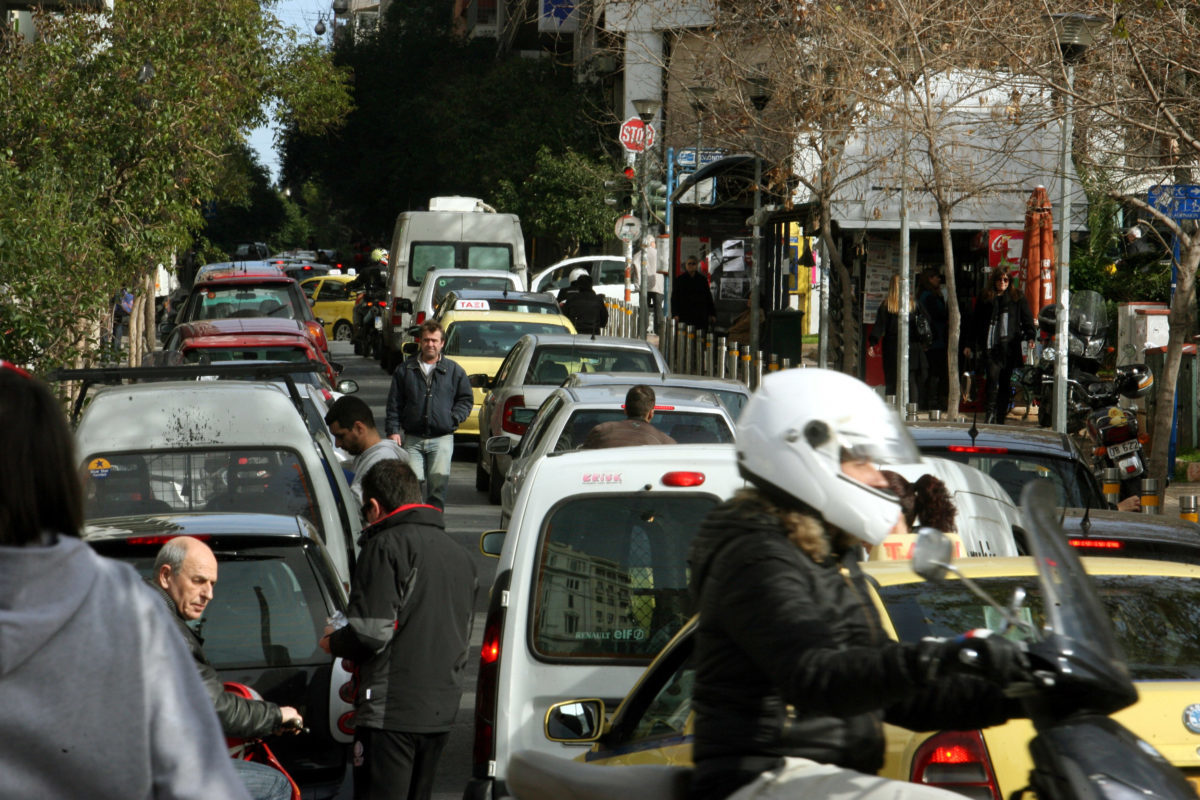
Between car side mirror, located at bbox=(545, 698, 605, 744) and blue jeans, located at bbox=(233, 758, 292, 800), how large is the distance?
0.86 metres

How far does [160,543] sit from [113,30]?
43.5 ft

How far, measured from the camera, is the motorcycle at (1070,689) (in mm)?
2666

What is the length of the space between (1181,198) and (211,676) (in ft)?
31.2

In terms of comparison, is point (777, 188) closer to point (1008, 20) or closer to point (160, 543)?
point (1008, 20)

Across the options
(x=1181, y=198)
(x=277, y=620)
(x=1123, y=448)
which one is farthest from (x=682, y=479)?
(x=1123, y=448)

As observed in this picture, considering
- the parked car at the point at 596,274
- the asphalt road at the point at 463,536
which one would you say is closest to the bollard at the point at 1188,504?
the asphalt road at the point at 463,536

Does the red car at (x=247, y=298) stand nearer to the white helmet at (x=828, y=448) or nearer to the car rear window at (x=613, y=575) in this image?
the car rear window at (x=613, y=575)

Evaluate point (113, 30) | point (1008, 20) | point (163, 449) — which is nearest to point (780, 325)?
point (1008, 20)

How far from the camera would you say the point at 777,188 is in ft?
67.1

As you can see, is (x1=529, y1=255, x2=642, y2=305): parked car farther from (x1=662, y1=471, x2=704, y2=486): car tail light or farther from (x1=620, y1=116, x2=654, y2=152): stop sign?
(x1=662, y1=471, x2=704, y2=486): car tail light

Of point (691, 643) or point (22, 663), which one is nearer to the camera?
point (22, 663)

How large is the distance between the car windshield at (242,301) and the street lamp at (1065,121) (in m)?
10.7

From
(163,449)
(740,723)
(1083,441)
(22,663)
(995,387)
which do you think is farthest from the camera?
(995,387)

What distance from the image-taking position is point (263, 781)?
15.0ft
